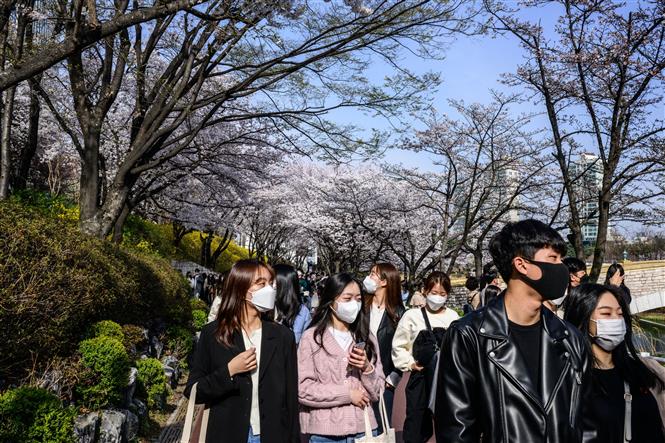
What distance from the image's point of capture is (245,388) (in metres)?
3.23

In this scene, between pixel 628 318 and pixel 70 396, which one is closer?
pixel 628 318

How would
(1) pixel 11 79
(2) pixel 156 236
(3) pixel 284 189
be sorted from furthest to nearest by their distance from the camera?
(3) pixel 284 189, (2) pixel 156 236, (1) pixel 11 79

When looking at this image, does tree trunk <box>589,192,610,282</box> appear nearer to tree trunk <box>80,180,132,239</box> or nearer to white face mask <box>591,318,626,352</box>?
white face mask <box>591,318,626,352</box>

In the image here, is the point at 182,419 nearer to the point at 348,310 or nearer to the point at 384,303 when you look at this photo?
the point at 384,303

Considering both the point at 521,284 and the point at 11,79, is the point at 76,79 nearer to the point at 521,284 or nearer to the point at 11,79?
the point at 11,79

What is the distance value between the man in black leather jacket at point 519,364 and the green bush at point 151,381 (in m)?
5.74

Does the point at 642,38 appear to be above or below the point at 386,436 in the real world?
above

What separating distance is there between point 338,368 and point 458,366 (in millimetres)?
1600

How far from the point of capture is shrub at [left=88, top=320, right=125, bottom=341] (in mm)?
6504

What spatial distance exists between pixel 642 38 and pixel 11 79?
33.2 feet

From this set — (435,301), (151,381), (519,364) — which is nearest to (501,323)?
(519,364)

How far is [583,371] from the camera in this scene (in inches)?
97.1

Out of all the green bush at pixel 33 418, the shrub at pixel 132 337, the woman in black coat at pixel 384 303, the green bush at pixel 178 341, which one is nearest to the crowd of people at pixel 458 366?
the woman in black coat at pixel 384 303

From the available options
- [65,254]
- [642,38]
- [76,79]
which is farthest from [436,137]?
[65,254]
